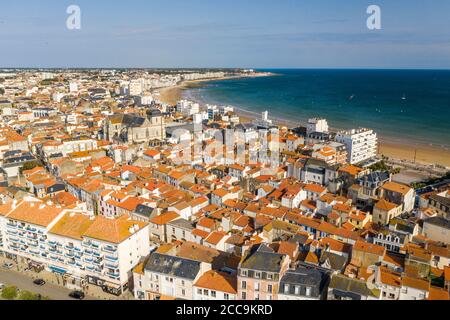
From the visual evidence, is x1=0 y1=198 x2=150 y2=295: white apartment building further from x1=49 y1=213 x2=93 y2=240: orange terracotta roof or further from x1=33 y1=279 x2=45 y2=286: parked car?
x1=33 y1=279 x2=45 y2=286: parked car

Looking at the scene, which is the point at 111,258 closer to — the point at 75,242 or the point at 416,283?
the point at 75,242

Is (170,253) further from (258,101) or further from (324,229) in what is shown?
(258,101)

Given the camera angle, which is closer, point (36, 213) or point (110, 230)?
point (110, 230)

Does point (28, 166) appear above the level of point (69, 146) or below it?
below

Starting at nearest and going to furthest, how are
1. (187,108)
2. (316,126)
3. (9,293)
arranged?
(9,293)
(316,126)
(187,108)

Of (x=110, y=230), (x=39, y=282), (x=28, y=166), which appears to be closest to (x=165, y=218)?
(x=110, y=230)

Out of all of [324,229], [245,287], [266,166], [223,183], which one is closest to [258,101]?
[266,166]

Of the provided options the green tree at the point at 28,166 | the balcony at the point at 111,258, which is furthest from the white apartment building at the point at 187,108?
the balcony at the point at 111,258

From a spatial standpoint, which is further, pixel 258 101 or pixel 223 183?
pixel 258 101
